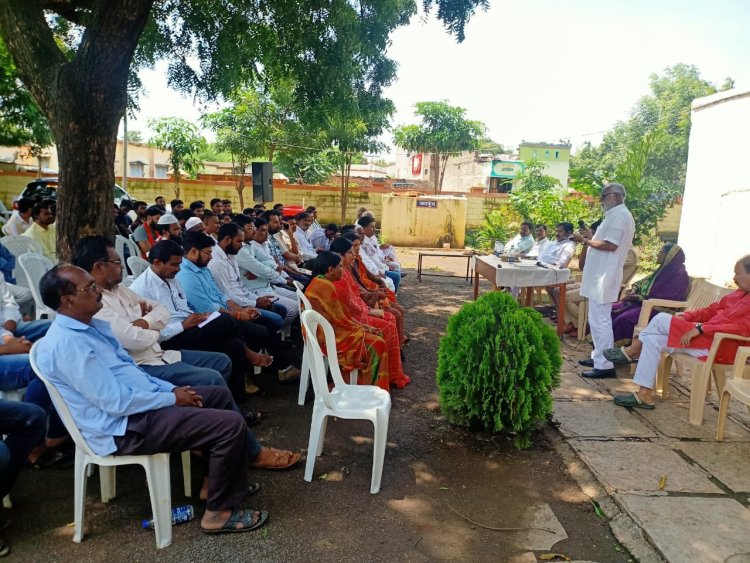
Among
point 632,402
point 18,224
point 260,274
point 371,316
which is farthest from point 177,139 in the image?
point 632,402

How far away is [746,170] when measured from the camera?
30.5 feet

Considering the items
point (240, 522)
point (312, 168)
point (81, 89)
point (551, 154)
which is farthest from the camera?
point (551, 154)

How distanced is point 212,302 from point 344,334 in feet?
3.62

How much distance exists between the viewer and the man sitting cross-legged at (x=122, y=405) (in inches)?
93.5

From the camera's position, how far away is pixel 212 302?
14.2 feet

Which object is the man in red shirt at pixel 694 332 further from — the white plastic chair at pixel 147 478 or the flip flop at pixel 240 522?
the white plastic chair at pixel 147 478

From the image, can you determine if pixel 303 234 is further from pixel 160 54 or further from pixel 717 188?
pixel 717 188

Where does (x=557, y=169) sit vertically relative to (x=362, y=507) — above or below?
above

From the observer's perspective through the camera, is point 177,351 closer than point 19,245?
Yes

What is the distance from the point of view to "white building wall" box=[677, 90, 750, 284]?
9.36 m

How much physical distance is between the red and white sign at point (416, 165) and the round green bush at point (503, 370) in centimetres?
3636

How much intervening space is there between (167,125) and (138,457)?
18581 millimetres

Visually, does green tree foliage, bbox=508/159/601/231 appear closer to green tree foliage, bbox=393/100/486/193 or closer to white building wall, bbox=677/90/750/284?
white building wall, bbox=677/90/750/284

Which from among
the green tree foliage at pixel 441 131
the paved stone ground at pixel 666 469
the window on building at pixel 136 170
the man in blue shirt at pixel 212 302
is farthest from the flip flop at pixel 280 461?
the window on building at pixel 136 170
